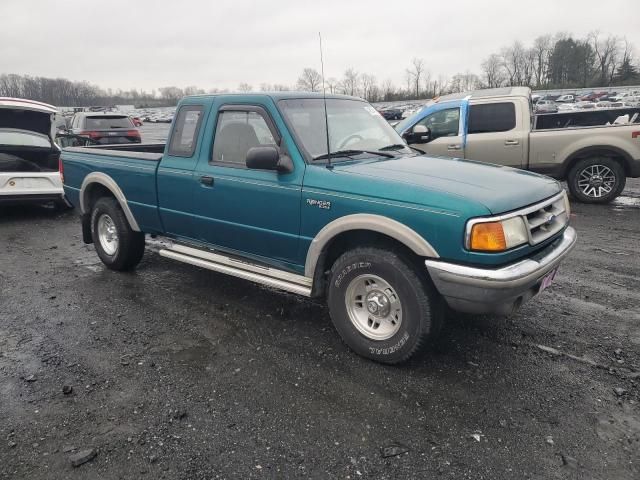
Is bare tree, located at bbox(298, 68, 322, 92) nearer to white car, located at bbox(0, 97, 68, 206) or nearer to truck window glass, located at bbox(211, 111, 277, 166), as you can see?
truck window glass, located at bbox(211, 111, 277, 166)

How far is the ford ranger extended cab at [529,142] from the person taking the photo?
8.60 m

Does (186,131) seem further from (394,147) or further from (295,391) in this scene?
(295,391)

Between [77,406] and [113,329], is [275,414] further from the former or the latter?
[113,329]

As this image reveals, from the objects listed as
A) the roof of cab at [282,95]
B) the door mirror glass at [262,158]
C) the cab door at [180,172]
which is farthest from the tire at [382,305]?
the cab door at [180,172]

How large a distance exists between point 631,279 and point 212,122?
15.0 ft

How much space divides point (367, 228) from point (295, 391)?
1206 millimetres

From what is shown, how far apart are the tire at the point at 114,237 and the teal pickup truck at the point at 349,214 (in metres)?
0.38

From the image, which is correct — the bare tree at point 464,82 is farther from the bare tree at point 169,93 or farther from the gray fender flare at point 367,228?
the gray fender flare at point 367,228

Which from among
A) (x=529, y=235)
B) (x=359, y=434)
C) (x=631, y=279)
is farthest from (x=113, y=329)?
(x=631, y=279)

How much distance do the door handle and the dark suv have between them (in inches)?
415

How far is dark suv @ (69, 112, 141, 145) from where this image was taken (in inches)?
529

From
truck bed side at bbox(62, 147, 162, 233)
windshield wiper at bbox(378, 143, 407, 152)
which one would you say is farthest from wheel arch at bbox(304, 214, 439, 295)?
truck bed side at bbox(62, 147, 162, 233)

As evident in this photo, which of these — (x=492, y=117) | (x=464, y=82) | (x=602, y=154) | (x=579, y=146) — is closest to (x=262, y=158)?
(x=492, y=117)

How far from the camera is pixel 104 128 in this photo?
13734 millimetres
